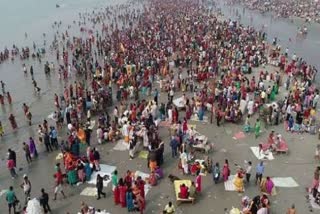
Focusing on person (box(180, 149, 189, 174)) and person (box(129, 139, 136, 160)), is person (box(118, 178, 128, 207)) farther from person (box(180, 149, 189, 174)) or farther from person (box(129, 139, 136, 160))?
person (box(129, 139, 136, 160))

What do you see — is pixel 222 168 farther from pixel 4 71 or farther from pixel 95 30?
pixel 95 30

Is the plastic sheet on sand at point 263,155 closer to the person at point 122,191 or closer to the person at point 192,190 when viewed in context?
the person at point 192,190

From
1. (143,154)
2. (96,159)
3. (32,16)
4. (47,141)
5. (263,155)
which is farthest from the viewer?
(32,16)

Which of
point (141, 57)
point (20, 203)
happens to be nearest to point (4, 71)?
point (141, 57)

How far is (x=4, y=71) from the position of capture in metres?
38.9

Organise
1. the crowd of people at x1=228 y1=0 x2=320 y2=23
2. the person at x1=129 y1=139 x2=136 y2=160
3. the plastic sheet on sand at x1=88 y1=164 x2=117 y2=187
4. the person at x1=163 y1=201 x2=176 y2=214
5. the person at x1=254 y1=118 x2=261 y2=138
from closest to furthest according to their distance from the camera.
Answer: the person at x1=163 y1=201 x2=176 y2=214 < the plastic sheet on sand at x1=88 y1=164 x2=117 y2=187 < the person at x1=129 y1=139 x2=136 y2=160 < the person at x1=254 y1=118 x2=261 y2=138 < the crowd of people at x1=228 y1=0 x2=320 y2=23

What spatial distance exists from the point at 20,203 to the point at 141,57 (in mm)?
20716

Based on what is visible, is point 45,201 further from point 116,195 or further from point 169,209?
point 169,209

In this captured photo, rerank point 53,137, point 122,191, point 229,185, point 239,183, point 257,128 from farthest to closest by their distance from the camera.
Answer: point 257,128, point 53,137, point 229,185, point 239,183, point 122,191

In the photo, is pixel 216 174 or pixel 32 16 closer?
pixel 216 174

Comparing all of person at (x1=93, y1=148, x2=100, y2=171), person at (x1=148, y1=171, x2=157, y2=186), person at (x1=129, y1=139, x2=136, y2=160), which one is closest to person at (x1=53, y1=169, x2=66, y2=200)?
person at (x1=93, y1=148, x2=100, y2=171)

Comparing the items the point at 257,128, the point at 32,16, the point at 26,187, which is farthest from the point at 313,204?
the point at 32,16

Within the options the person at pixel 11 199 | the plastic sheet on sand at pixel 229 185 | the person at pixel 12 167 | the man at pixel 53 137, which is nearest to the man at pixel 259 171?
the plastic sheet on sand at pixel 229 185

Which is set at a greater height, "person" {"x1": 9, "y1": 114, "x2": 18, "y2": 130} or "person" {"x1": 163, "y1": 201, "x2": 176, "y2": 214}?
"person" {"x1": 163, "y1": 201, "x2": 176, "y2": 214}
